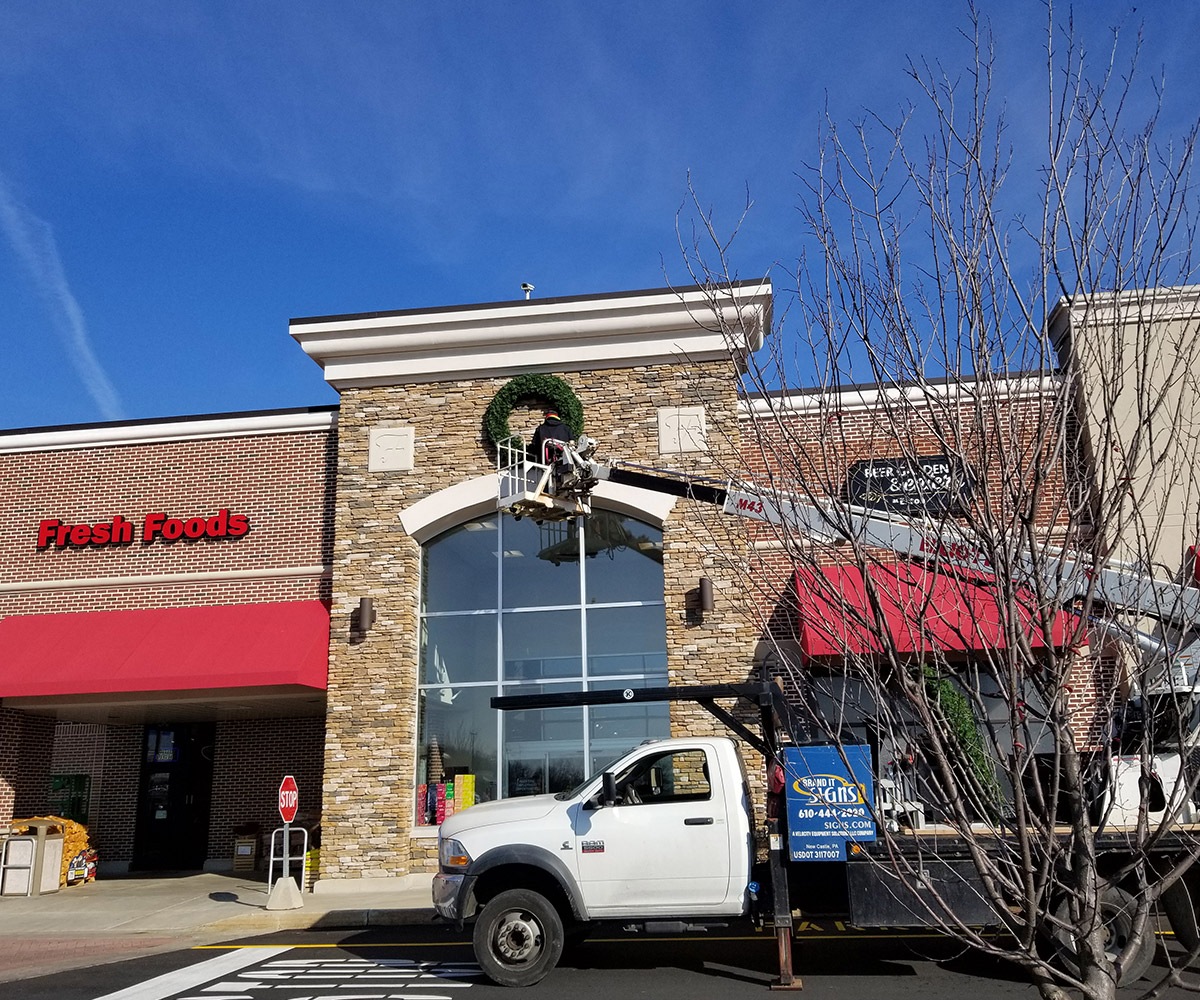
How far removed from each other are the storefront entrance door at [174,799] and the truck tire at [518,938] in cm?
1193

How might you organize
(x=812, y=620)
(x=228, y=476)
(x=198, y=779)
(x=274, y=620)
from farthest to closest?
(x=198, y=779), (x=228, y=476), (x=274, y=620), (x=812, y=620)

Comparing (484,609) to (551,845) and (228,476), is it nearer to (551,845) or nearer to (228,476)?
(228,476)

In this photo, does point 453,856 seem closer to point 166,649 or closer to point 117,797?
point 166,649

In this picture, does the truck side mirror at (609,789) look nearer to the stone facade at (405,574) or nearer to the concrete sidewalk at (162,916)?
the concrete sidewalk at (162,916)

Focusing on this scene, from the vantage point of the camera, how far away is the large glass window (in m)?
16.3

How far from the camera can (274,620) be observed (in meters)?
16.8

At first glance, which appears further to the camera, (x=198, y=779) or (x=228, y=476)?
(x=198, y=779)

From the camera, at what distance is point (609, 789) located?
9.36 meters

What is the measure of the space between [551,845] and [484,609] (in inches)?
321

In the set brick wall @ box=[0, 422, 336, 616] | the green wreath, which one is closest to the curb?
brick wall @ box=[0, 422, 336, 616]

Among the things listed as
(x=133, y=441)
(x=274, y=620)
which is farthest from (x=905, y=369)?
(x=133, y=441)

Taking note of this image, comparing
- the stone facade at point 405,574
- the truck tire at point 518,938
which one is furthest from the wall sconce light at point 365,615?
the truck tire at point 518,938

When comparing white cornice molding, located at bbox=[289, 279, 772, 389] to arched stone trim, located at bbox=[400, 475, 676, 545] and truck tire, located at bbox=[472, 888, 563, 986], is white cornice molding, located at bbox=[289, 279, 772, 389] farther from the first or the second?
truck tire, located at bbox=[472, 888, 563, 986]

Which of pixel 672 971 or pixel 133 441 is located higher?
pixel 133 441
